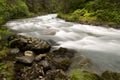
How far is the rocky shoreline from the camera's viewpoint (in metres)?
8.41

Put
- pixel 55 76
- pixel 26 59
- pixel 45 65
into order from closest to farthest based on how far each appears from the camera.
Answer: pixel 55 76 < pixel 45 65 < pixel 26 59

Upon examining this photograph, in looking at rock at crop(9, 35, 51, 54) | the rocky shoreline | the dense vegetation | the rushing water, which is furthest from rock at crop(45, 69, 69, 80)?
the dense vegetation

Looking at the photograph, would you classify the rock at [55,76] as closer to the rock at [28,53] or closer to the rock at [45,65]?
the rock at [45,65]

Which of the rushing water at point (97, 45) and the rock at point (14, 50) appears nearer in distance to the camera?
the rushing water at point (97, 45)

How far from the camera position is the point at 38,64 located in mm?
9555

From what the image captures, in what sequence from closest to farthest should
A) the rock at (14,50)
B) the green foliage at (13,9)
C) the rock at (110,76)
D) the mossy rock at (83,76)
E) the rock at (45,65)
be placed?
the mossy rock at (83,76), the rock at (110,76), the rock at (45,65), the rock at (14,50), the green foliage at (13,9)

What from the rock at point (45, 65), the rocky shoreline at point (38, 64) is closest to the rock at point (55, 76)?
the rocky shoreline at point (38, 64)

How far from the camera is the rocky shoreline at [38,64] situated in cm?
841

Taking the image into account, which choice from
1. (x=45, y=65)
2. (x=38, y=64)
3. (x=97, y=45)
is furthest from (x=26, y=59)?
(x=97, y=45)

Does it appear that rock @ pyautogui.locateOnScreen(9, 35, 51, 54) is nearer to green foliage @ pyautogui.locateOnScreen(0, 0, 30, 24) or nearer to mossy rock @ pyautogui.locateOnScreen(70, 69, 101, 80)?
mossy rock @ pyautogui.locateOnScreen(70, 69, 101, 80)

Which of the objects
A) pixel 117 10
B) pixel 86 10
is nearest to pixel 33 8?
pixel 86 10

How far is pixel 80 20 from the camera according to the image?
79.0 feet

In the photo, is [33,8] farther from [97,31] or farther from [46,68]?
[46,68]

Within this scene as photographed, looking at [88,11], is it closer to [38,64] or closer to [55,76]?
[38,64]
